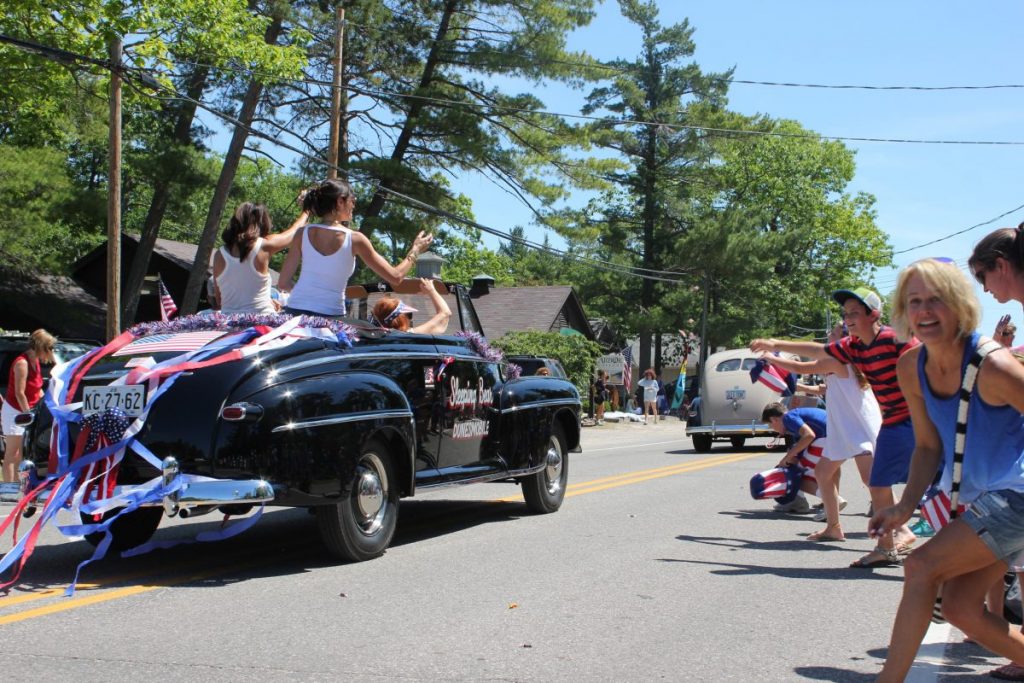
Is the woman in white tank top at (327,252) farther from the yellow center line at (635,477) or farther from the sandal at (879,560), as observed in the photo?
the yellow center line at (635,477)

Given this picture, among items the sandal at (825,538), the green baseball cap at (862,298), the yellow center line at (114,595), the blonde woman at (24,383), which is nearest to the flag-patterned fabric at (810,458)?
the sandal at (825,538)

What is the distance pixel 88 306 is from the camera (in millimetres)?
31109

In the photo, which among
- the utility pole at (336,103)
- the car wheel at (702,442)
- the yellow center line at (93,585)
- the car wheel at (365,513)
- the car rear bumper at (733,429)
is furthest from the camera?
the car wheel at (702,442)

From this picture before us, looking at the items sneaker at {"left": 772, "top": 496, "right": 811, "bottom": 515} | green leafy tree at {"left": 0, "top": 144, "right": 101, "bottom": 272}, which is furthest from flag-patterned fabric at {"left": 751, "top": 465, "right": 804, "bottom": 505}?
green leafy tree at {"left": 0, "top": 144, "right": 101, "bottom": 272}

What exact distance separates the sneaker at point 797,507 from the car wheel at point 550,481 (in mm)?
2307

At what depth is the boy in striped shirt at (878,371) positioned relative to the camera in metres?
7.34

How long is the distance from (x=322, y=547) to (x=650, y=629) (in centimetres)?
294

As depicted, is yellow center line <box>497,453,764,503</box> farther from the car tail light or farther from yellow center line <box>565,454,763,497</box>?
the car tail light

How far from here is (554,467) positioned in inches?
388

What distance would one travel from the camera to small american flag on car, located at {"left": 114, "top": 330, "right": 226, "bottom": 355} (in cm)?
632

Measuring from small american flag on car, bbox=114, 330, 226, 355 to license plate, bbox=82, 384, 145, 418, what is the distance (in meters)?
0.37

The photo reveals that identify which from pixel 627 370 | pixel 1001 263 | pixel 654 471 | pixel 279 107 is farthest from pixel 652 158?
pixel 1001 263

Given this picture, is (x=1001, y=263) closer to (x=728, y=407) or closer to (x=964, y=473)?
(x=964, y=473)

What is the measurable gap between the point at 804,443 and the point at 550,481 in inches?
98.8
